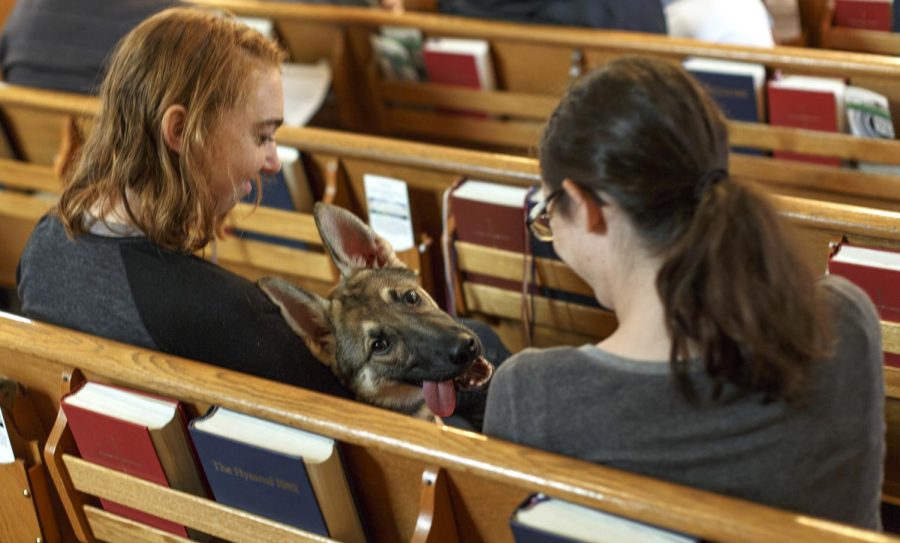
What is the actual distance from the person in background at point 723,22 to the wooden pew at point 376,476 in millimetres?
2324

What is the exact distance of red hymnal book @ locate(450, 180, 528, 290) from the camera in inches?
86.7

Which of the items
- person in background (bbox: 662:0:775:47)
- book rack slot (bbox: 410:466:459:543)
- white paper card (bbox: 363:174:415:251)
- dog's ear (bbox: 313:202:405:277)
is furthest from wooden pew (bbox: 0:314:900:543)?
person in background (bbox: 662:0:775:47)

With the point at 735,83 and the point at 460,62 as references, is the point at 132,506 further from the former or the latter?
the point at 460,62

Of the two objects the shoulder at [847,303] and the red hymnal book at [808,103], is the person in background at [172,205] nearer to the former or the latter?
the shoulder at [847,303]

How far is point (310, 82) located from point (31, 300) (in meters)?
1.98

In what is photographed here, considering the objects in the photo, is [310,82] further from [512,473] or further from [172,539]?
[512,473]

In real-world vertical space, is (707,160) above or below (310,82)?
above

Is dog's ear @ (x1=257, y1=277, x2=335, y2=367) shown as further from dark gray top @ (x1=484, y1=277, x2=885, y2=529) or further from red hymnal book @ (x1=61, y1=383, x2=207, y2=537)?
dark gray top @ (x1=484, y1=277, x2=885, y2=529)

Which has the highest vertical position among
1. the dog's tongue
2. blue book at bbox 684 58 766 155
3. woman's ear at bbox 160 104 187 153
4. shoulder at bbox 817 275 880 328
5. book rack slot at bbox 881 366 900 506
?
woman's ear at bbox 160 104 187 153

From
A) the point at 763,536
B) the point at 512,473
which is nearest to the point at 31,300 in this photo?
the point at 512,473

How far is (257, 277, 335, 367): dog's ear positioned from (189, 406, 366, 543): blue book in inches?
9.8

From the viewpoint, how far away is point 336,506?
1531 millimetres

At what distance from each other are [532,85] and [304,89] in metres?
0.89

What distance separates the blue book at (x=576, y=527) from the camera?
4.08 ft
